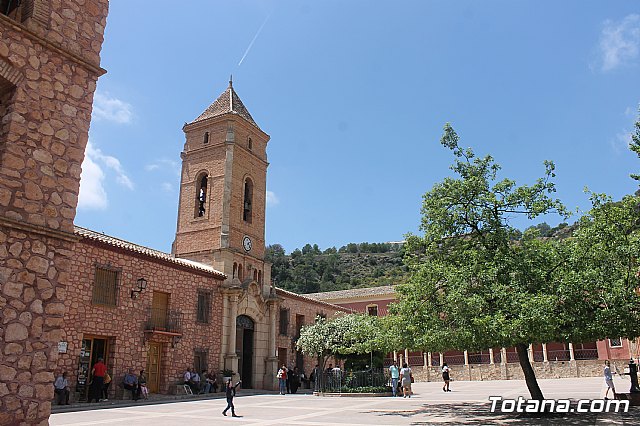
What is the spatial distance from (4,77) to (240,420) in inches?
377

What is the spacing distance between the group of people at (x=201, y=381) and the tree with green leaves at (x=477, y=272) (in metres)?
11.1

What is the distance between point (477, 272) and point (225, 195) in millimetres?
17285

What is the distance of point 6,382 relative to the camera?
5867 mm

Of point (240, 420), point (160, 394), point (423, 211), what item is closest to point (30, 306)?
point (240, 420)

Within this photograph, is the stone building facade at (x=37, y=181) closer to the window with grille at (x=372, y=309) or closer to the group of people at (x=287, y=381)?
the group of people at (x=287, y=381)

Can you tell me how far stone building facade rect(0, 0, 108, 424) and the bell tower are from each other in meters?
18.7

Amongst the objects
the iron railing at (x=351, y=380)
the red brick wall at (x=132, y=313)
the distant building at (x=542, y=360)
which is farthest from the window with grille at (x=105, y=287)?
the distant building at (x=542, y=360)

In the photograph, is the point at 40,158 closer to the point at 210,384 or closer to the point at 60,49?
the point at 60,49

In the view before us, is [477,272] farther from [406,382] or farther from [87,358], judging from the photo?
[87,358]

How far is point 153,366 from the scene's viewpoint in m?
20.6

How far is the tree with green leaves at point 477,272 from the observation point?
11297 mm

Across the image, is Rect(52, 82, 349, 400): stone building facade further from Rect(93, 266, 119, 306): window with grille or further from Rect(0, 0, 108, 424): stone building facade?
Rect(0, 0, 108, 424): stone building facade

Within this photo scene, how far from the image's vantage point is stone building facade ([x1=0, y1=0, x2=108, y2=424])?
6.05 meters

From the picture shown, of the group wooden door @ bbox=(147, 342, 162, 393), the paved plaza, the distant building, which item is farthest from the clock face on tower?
the paved plaza
